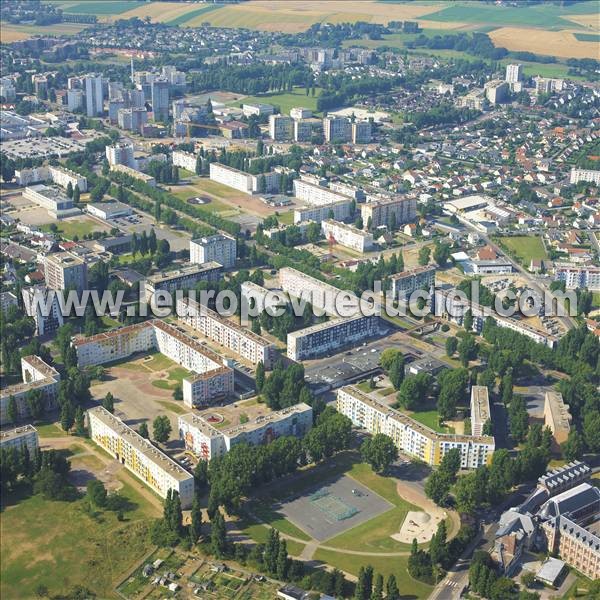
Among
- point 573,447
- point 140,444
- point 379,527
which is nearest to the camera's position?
point 379,527

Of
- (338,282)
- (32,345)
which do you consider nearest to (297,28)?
(338,282)

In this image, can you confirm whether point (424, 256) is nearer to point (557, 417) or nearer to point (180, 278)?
point (180, 278)

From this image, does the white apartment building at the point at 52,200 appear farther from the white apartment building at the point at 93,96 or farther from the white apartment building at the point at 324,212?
the white apartment building at the point at 93,96

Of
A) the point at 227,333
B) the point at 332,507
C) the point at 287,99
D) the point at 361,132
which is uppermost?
the point at 287,99

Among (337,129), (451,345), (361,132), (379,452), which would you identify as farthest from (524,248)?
(337,129)

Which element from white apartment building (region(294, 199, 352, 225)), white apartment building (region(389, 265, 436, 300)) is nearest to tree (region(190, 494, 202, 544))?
white apartment building (region(389, 265, 436, 300))

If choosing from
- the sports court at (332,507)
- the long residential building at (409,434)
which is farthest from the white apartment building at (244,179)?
the sports court at (332,507)

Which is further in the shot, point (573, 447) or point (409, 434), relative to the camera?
point (409, 434)
